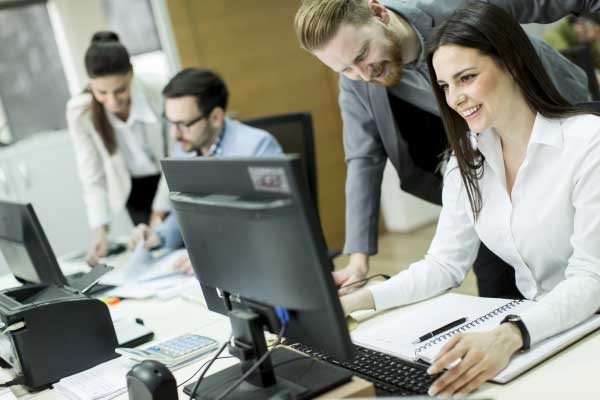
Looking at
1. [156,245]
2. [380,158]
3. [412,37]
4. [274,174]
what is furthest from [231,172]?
[156,245]

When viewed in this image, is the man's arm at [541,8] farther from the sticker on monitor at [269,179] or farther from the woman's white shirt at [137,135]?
the woman's white shirt at [137,135]

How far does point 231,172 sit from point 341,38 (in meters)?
0.74

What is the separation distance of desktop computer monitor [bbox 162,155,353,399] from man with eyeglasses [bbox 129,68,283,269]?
52.5 inches

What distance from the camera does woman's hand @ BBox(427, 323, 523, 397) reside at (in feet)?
3.77

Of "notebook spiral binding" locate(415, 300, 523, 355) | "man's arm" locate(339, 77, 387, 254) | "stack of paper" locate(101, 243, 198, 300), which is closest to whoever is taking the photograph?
"notebook spiral binding" locate(415, 300, 523, 355)

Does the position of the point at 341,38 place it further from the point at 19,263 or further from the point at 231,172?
the point at 19,263

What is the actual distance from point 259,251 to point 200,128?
63.1 inches

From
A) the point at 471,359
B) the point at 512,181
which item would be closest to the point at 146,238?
the point at 512,181

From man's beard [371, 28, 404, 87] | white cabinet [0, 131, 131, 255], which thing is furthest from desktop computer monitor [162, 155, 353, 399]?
white cabinet [0, 131, 131, 255]

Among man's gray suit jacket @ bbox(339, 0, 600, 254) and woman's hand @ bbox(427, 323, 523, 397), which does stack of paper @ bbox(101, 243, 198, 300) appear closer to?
man's gray suit jacket @ bbox(339, 0, 600, 254)

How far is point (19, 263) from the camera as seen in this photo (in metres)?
2.00

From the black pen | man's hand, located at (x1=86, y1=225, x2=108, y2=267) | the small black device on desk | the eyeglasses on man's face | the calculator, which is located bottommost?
man's hand, located at (x1=86, y1=225, x2=108, y2=267)

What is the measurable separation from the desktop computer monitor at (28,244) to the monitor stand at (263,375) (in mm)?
719

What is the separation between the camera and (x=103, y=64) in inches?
107
